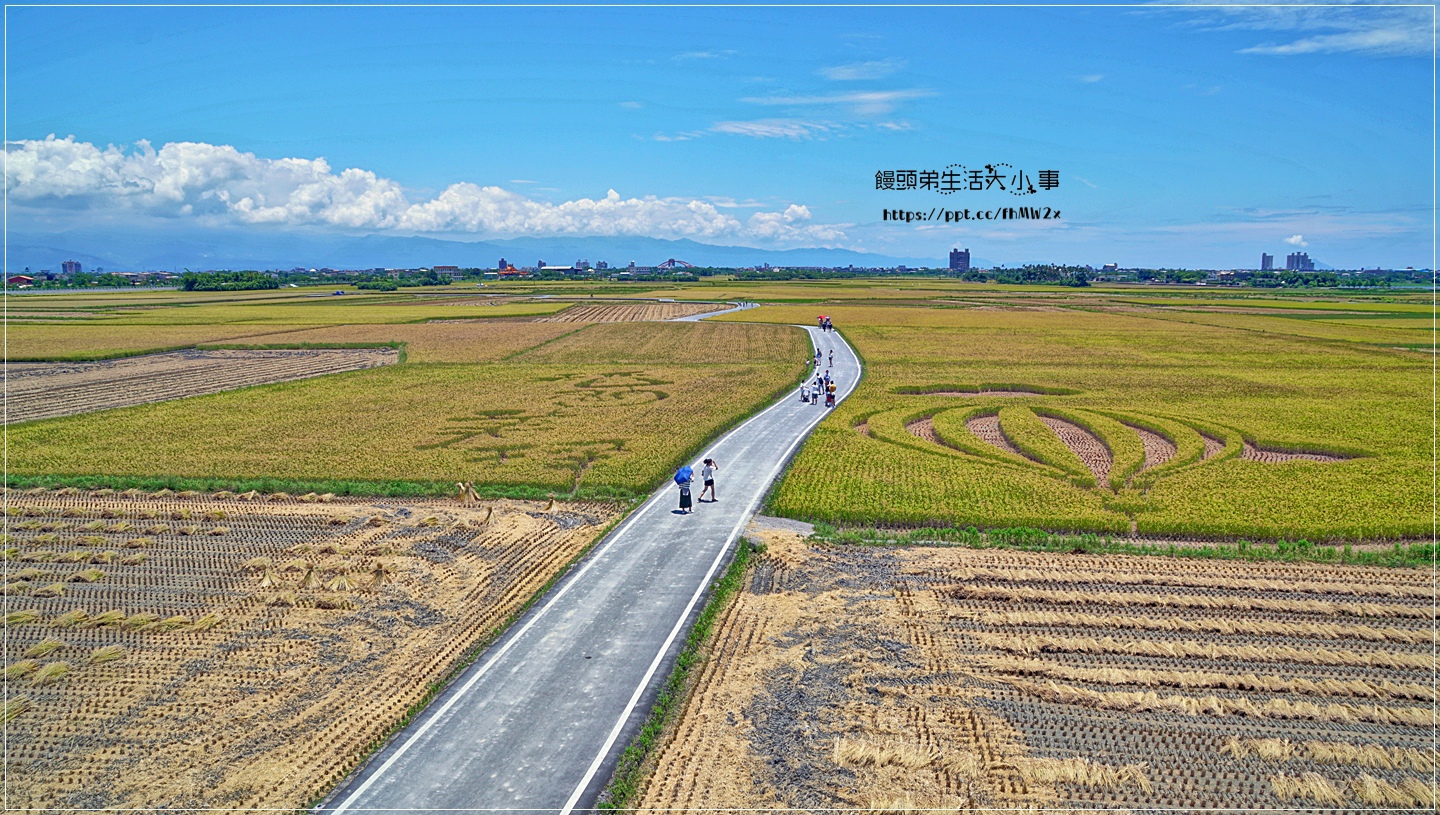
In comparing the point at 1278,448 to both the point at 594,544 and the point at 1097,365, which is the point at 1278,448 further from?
the point at 594,544

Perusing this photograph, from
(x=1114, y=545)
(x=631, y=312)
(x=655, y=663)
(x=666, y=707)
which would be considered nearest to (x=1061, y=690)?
(x=666, y=707)

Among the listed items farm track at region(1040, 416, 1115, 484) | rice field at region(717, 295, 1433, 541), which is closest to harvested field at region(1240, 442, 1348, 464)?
rice field at region(717, 295, 1433, 541)

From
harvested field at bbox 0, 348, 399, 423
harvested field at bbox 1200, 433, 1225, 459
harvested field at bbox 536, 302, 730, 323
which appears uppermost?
harvested field at bbox 536, 302, 730, 323

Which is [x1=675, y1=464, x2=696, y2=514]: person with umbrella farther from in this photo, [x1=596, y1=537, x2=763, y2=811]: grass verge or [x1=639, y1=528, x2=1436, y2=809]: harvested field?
[x1=596, y1=537, x2=763, y2=811]: grass verge

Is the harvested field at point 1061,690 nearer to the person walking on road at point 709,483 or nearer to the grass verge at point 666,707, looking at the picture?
the grass verge at point 666,707

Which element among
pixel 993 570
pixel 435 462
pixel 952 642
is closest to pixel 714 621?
pixel 952 642
